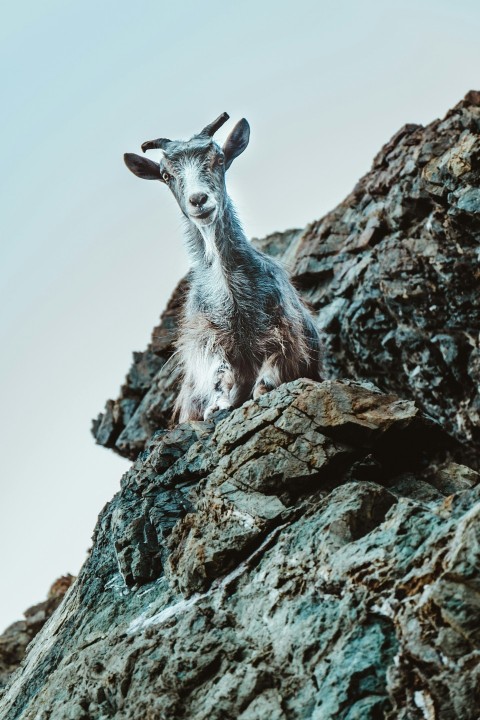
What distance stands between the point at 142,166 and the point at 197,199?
6.12ft

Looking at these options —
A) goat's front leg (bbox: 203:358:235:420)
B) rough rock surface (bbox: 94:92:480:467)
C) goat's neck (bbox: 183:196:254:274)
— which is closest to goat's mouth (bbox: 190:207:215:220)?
goat's neck (bbox: 183:196:254:274)

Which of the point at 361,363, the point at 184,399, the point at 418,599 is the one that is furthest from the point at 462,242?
the point at 418,599

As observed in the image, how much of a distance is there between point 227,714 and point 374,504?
2237mm

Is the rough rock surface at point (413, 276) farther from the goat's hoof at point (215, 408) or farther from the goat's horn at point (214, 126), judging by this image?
the goat's horn at point (214, 126)

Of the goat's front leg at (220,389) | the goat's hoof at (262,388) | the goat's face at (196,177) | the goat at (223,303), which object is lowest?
the goat's hoof at (262,388)

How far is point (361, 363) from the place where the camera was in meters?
16.9

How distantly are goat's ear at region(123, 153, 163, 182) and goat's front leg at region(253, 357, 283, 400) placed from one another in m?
3.34

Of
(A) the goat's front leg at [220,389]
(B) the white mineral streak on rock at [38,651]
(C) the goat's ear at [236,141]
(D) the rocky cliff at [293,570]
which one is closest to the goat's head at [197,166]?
(C) the goat's ear at [236,141]

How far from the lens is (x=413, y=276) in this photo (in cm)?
1493

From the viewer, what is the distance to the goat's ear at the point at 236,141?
41.8ft

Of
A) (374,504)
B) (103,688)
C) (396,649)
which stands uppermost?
(374,504)

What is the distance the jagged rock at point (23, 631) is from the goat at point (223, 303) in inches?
185

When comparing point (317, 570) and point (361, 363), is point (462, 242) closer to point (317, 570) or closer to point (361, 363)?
point (361, 363)

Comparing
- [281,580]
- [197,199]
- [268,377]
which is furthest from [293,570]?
[197,199]
